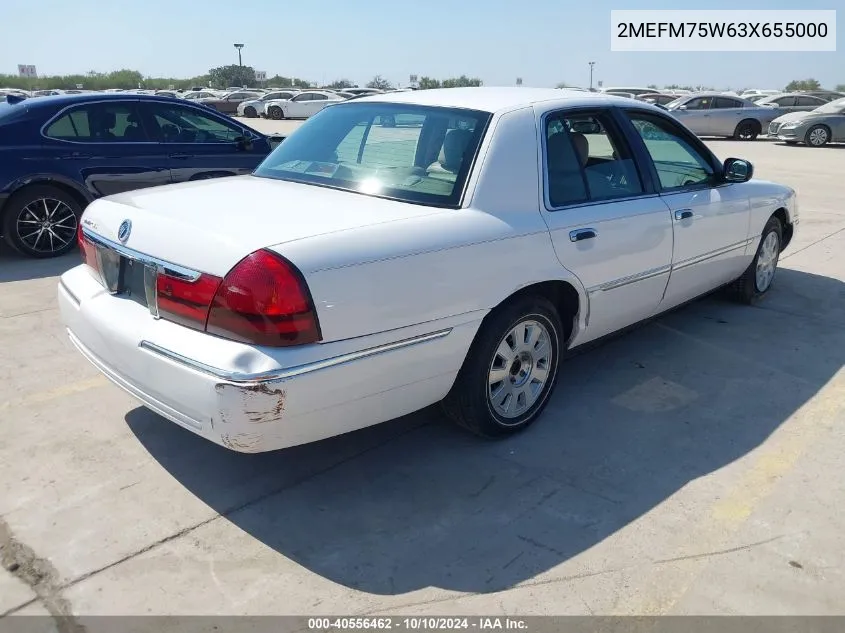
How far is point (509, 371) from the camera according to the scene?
142 inches

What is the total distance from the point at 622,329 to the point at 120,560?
2948 millimetres

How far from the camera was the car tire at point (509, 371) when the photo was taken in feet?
11.1

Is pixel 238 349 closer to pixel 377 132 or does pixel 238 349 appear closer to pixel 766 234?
pixel 377 132

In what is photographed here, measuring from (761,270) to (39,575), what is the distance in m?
5.26

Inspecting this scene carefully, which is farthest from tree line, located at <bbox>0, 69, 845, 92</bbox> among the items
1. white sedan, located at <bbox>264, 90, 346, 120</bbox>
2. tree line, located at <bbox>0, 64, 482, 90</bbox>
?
white sedan, located at <bbox>264, 90, 346, 120</bbox>

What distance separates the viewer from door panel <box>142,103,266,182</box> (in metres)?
7.49

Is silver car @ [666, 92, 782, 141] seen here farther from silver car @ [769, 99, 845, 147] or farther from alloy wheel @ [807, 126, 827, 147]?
alloy wheel @ [807, 126, 827, 147]

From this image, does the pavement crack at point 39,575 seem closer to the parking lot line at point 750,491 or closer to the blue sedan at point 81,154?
the parking lot line at point 750,491

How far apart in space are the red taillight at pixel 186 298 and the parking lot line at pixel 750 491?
184 centimetres

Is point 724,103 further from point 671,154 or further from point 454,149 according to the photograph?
point 454,149

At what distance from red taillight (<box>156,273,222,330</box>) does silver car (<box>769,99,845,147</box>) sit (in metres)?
21.9

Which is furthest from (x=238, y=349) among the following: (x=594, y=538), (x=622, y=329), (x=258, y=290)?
(x=622, y=329)

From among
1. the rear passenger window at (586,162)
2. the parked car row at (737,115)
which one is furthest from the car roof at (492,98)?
the parked car row at (737,115)

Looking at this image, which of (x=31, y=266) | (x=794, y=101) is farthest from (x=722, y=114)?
(x=31, y=266)
